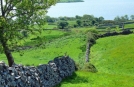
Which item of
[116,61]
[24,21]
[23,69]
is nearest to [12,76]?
[23,69]

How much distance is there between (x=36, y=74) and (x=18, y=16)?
11354 millimetres

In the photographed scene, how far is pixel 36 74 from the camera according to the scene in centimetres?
2331

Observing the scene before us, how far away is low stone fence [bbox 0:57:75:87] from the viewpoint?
18438mm

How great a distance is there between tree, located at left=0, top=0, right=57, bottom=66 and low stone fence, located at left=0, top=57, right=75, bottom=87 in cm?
588

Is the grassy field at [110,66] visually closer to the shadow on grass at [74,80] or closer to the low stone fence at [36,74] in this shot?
the shadow on grass at [74,80]

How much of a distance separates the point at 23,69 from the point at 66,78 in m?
10.3

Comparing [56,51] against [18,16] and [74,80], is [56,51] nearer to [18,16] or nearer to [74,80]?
[18,16]

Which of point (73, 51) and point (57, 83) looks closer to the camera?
point (57, 83)

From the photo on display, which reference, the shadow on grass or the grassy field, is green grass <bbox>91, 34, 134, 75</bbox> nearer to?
the grassy field

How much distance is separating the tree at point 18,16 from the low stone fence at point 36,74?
19.3 ft

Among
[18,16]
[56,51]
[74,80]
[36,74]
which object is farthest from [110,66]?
[36,74]

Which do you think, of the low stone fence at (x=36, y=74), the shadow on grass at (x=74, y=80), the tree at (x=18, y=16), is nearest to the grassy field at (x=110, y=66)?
the shadow on grass at (x=74, y=80)

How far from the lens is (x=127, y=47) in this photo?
190 ft

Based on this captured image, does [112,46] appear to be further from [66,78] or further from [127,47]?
[66,78]
